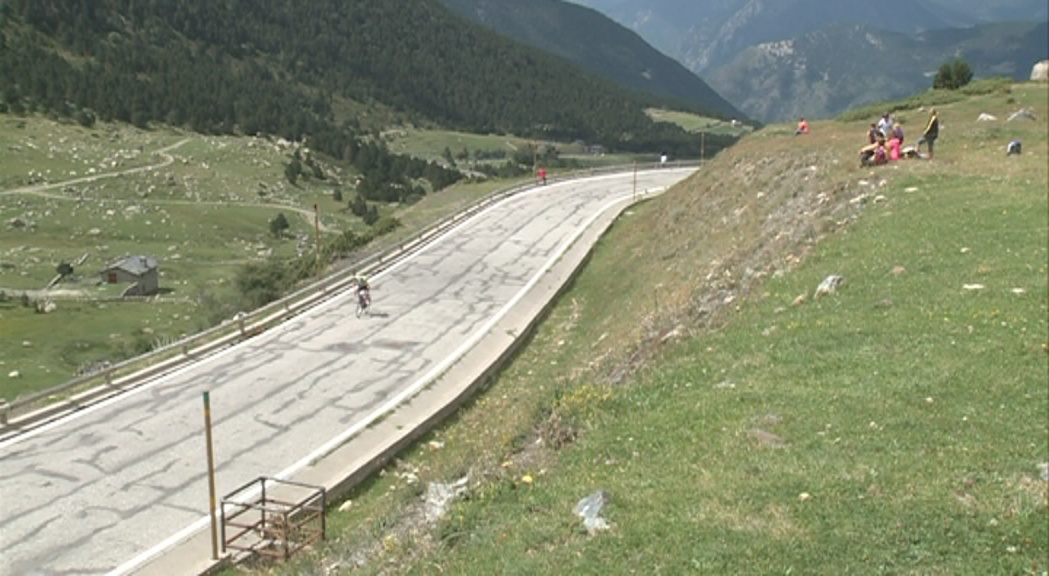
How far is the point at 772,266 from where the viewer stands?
78.6 feet

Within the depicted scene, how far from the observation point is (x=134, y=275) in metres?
54.1

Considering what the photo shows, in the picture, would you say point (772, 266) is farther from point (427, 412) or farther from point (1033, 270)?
point (427, 412)

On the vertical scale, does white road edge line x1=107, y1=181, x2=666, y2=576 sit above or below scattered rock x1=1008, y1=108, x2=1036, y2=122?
below

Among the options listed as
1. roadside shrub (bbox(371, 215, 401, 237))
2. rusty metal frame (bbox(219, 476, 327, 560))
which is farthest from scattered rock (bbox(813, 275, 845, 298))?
roadside shrub (bbox(371, 215, 401, 237))

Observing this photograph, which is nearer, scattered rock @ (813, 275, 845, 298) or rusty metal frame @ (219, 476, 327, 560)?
rusty metal frame @ (219, 476, 327, 560)

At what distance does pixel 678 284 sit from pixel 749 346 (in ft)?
41.9

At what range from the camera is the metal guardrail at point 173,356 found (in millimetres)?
22528

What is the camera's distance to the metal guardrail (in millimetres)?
22528

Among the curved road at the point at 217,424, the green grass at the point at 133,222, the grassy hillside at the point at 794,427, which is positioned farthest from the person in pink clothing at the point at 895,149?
the green grass at the point at 133,222

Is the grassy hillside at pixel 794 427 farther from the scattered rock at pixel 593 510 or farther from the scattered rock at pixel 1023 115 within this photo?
the scattered rock at pixel 1023 115

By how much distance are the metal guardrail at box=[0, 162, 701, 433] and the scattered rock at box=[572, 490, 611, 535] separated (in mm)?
16312

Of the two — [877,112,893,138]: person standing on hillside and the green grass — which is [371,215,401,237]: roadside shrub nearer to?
the green grass

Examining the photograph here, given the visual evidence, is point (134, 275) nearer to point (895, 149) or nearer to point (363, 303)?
point (363, 303)

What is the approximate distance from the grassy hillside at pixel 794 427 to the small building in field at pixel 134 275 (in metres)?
33.3
